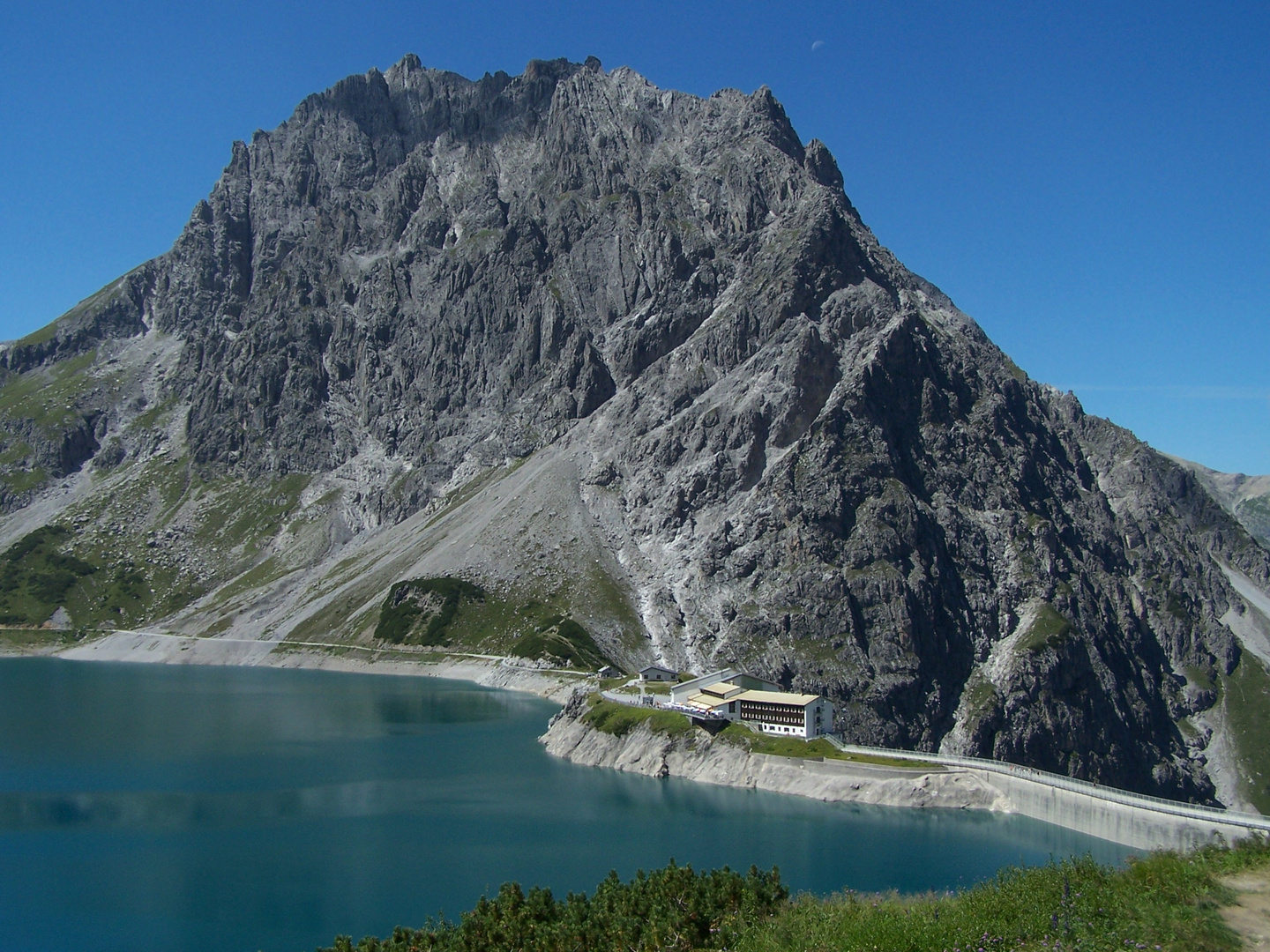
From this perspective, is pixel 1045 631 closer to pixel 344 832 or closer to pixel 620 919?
pixel 344 832

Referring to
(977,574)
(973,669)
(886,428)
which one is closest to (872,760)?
(973,669)

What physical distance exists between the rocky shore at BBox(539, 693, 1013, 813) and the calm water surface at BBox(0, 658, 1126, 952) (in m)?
2.29

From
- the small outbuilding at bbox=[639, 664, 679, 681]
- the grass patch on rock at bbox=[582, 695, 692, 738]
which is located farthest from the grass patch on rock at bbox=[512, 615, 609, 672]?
the grass patch on rock at bbox=[582, 695, 692, 738]

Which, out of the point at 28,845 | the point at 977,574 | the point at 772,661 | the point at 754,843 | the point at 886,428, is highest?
the point at 886,428

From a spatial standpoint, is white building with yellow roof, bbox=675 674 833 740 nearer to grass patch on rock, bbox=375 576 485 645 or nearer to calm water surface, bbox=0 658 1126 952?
calm water surface, bbox=0 658 1126 952

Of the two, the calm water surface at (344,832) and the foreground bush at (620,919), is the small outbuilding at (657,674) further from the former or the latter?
the foreground bush at (620,919)

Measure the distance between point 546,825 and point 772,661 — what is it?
86.2m

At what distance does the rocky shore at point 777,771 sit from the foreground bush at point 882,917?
4928 centimetres

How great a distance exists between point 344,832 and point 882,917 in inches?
2076

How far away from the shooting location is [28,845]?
72.2 metres

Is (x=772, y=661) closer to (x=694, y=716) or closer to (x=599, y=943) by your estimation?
(x=694, y=716)

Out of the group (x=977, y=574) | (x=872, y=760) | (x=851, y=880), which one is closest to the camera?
(x=851, y=880)

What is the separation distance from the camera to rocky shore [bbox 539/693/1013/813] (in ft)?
297

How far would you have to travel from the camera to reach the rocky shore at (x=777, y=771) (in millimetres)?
90500
